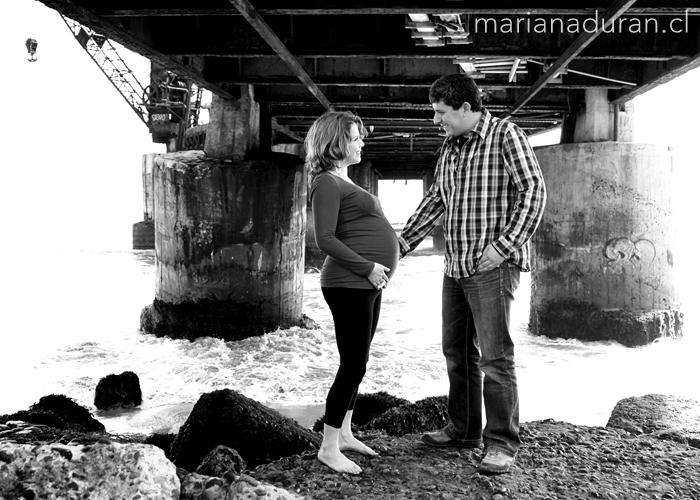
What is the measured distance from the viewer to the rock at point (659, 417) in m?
4.66

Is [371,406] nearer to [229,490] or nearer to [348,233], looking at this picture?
[348,233]

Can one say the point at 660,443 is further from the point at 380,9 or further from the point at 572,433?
the point at 380,9

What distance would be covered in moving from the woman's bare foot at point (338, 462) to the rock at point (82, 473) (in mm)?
1050

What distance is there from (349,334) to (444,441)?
0.98m

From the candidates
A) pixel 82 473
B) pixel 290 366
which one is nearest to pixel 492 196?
pixel 82 473

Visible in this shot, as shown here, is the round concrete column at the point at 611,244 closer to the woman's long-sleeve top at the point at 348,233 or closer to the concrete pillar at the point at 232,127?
the concrete pillar at the point at 232,127

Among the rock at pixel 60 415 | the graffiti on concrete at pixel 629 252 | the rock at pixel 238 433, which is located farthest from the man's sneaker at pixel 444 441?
the graffiti on concrete at pixel 629 252

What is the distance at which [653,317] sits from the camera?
9930 mm

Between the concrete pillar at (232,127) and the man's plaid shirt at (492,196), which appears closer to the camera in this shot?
the man's plaid shirt at (492,196)

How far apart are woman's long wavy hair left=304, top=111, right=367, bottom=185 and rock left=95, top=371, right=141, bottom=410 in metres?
4.87

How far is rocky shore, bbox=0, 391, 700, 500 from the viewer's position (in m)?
2.39

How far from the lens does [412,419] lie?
496cm

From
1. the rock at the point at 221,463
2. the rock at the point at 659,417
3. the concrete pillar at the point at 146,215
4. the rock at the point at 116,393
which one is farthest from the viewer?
the concrete pillar at the point at 146,215

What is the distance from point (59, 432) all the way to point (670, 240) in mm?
8744
